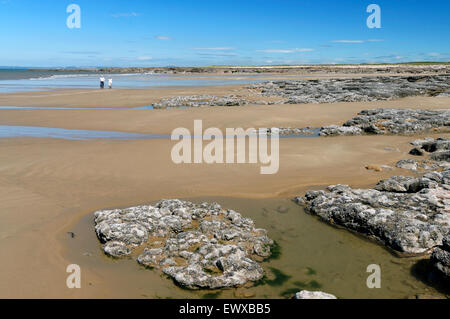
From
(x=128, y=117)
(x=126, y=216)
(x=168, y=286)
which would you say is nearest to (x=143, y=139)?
(x=128, y=117)

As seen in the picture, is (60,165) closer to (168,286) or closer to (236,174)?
(236,174)

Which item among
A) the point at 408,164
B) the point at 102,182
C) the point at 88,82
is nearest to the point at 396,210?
the point at 408,164

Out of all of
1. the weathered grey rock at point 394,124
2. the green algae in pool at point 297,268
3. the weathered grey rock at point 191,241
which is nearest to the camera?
the green algae in pool at point 297,268

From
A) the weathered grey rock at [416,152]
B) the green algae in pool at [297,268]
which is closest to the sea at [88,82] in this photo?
the green algae in pool at [297,268]

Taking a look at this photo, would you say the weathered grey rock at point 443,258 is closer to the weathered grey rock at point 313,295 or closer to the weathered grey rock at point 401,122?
the weathered grey rock at point 313,295

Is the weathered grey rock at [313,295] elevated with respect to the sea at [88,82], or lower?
lower
